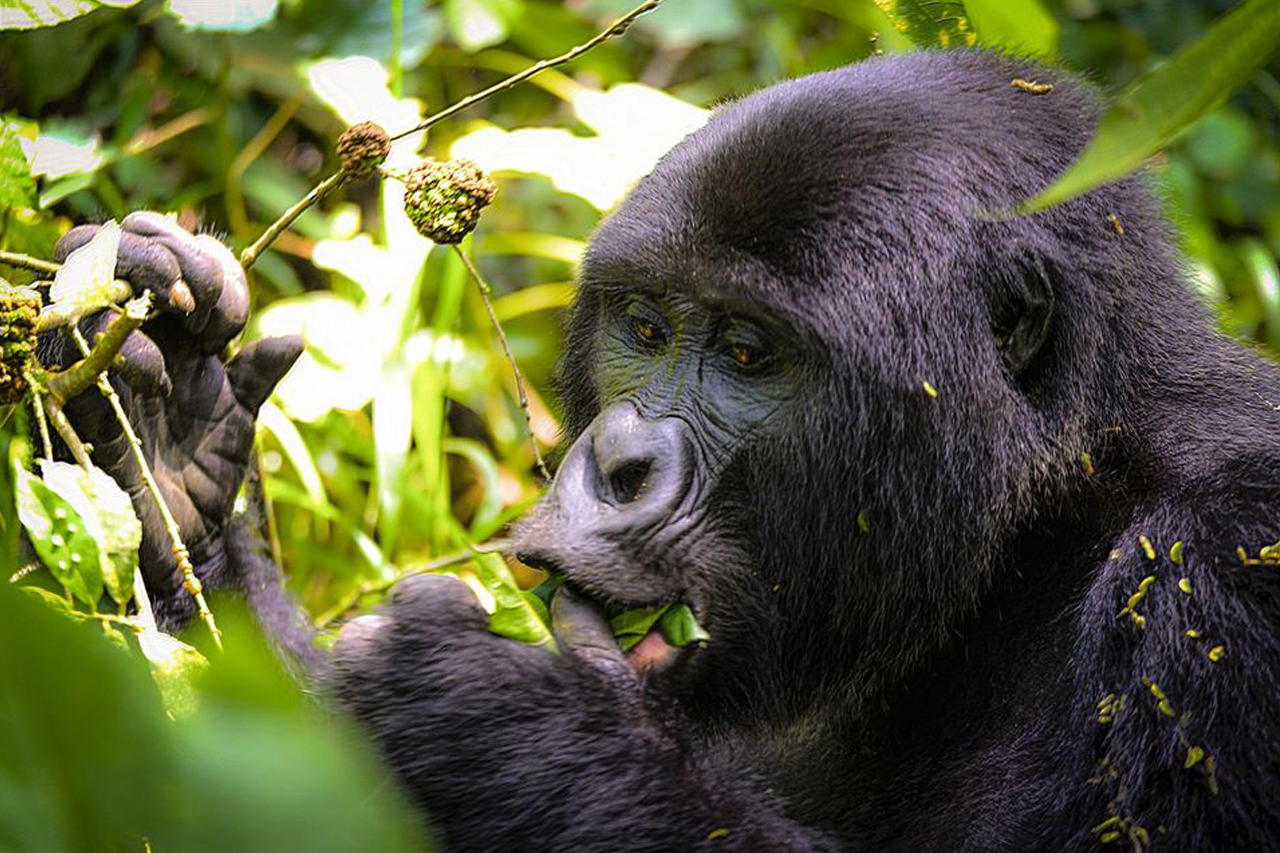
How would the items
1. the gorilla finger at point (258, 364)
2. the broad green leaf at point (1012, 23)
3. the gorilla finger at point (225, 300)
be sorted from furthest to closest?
the broad green leaf at point (1012, 23) → the gorilla finger at point (258, 364) → the gorilla finger at point (225, 300)

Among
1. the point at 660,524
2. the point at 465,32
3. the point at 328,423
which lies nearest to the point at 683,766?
the point at 660,524

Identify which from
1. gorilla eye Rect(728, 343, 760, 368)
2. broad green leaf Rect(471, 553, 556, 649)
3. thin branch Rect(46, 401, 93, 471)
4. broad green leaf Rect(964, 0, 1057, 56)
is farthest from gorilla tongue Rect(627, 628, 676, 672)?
broad green leaf Rect(964, 0, 1057, 56)

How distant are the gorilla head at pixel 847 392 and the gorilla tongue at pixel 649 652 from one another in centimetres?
2

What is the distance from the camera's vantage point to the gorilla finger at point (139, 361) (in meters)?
2.14

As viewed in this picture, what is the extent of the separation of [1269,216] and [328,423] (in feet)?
12.1

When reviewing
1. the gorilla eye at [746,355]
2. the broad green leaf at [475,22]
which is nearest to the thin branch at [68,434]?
the gorilla eye at [746,355]

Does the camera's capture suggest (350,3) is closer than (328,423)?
No

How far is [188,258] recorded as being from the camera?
2203mm

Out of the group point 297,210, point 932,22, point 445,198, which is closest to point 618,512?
point 445,198

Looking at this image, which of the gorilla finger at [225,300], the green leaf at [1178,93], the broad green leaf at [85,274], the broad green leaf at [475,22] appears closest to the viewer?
the green leaf at [1178,93]

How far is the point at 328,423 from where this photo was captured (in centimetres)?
382

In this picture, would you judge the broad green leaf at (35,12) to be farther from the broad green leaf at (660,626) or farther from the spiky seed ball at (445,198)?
the broad green leaf at (660,626)

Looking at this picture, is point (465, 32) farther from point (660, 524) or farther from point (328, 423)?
point (660, 524)

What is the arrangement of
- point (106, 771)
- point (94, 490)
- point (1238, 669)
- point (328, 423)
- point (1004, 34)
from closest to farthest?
1. point (106, 771)
2. point (1238, 669)
3. point (94, 490)
4. point (1004, 34)
5. point (328, 423)
